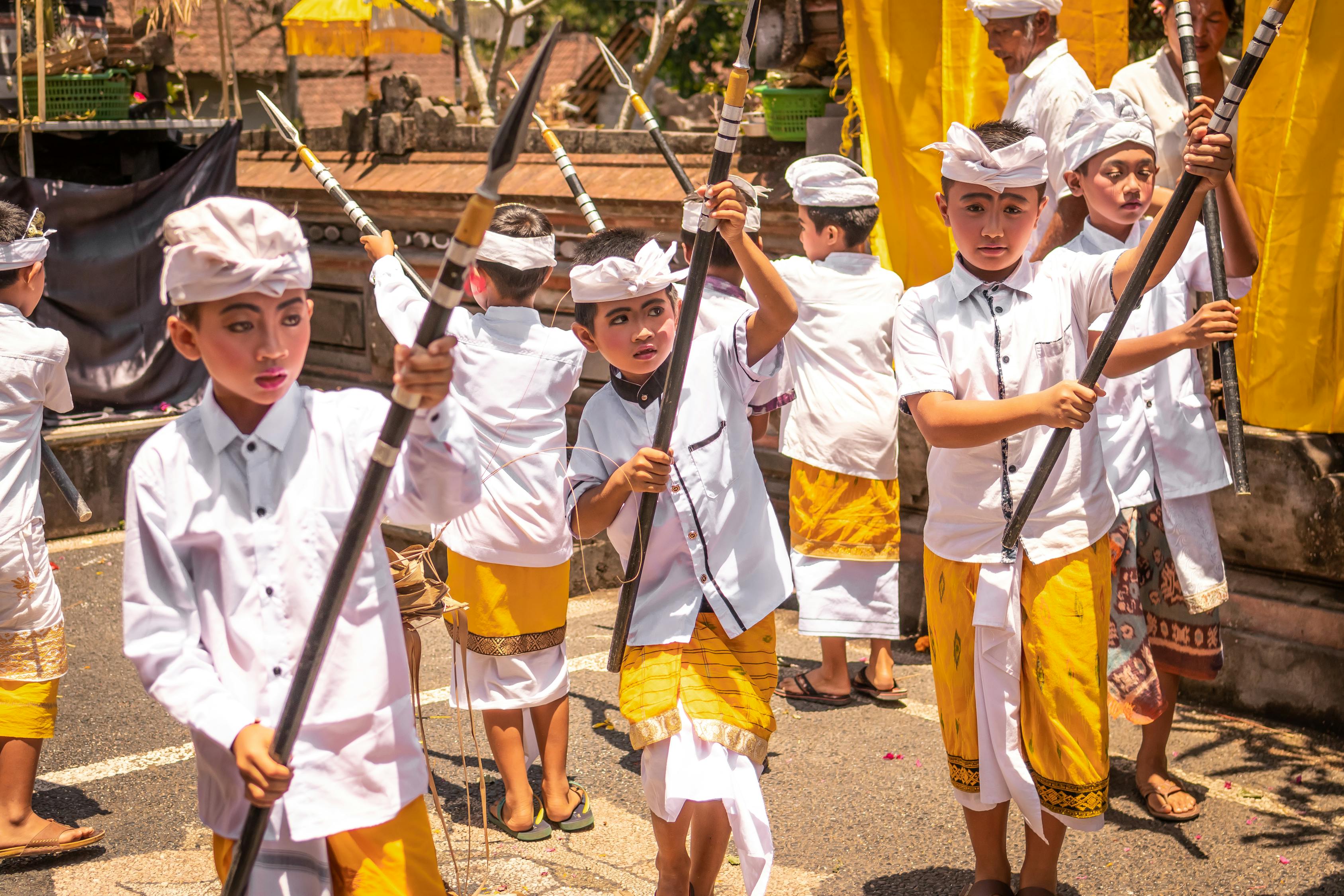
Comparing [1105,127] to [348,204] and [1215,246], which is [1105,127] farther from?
[348,204]

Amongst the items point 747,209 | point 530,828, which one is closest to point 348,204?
point 747,209

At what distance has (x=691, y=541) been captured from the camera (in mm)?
3383

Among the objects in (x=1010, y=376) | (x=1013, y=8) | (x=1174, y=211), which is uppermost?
(x=1013, y=8)

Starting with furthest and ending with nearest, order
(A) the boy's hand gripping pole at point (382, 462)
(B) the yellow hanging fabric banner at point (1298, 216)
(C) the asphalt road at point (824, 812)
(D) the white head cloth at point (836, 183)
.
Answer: (D) the white head cloth at point (836, 183) < (B) the yellow hanging fabric banner at point (1298, 216) < (C) the asphalt road at point (824, 812) < (A) the boy's hand gripping pole at point (382, 462)

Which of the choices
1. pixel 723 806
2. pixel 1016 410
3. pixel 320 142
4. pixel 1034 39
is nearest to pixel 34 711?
pixel 723 806

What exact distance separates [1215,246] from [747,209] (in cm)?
137

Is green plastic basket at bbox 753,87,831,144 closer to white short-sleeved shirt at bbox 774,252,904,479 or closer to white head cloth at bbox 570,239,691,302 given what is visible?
white short-sleeved shirt at bbox 774,252,904,479

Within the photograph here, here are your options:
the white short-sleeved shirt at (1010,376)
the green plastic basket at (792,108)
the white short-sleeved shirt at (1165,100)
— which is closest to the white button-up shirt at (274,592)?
the white short-sleeved shirt at (1010,376)

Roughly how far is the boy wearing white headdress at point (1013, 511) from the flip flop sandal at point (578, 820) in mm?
1284

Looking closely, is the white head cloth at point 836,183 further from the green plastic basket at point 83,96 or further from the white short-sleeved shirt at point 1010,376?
the green plastic basket at point 83,96

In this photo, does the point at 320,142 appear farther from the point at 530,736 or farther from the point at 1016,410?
the point at 1016,410

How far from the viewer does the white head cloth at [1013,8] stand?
17.4 feet

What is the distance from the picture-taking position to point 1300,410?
5.05 meters

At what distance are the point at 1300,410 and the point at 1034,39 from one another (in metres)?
1.78
